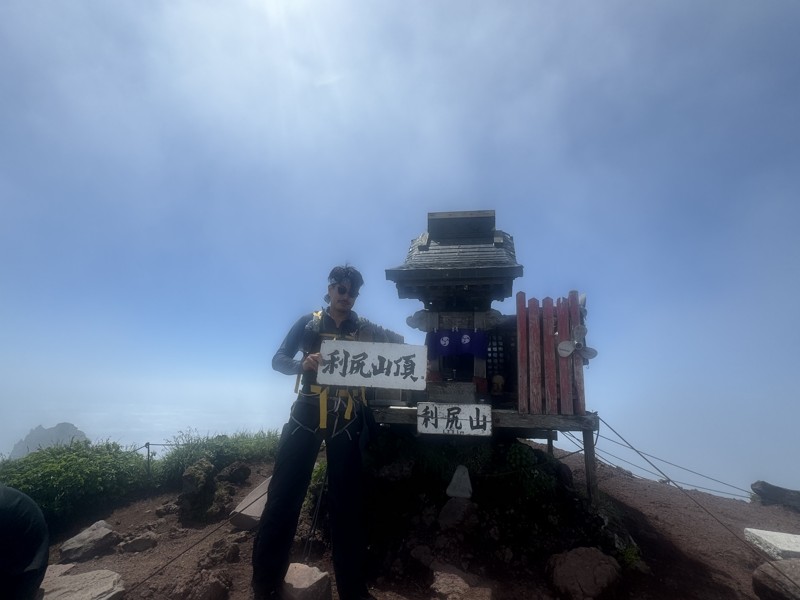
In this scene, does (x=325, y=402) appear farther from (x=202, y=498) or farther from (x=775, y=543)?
(x=775, y=543)

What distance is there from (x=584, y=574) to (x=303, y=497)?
12.6 feet

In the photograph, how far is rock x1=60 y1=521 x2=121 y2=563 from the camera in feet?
20.8

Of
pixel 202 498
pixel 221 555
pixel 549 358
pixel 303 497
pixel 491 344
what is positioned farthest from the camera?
pixel 491 344

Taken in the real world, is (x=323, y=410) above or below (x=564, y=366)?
below

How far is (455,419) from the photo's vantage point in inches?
243

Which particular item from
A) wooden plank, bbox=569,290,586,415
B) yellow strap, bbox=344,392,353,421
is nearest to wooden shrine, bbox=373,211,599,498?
wooden plank, bbox=569,290,586,415

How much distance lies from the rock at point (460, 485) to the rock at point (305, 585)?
2.80m

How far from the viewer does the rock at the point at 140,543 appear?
6512mm

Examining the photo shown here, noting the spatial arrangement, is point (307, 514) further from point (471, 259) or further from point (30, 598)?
point (471, 259)

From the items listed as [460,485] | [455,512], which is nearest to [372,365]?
[455,512]

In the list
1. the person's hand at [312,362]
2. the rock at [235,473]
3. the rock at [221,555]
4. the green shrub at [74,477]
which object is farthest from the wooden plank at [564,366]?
the green shrub at [74,477]

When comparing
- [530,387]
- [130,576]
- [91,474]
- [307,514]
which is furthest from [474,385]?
[91,474]

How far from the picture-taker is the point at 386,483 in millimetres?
7078

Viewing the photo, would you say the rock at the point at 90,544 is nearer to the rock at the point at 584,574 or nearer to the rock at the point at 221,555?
the rock at the point at 221,555
